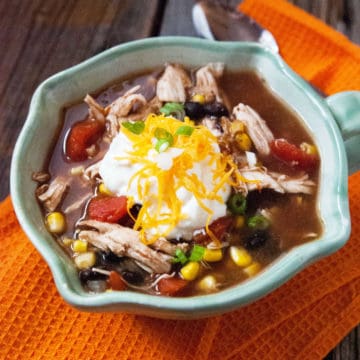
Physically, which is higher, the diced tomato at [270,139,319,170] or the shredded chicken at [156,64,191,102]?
the diced tomato at [270,139,319,170]

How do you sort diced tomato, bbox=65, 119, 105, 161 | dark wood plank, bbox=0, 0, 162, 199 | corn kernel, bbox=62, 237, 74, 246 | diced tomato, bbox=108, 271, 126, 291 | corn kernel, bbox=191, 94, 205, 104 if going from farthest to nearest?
1. dark wood plank, bbox=0, 0, 162, 199
2. corn kernel, bbox=191, 94, 205, 104
3. diced tomato, bbox=65, 119, 105, 161
4. corn kernel, bbox=62, 237, 74, 246
5. diced tomato, bbox=108, 271, 126, 291

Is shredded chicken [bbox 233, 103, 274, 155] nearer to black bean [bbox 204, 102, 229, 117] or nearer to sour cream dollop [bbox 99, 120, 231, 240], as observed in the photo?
black bean [bbox 204, 102, 229, 117]

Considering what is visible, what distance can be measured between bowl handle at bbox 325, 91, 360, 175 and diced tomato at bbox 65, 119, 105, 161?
2.84 feet

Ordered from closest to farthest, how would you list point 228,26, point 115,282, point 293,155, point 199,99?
point 115,282, point 293,155, point 199,99, point 228,26

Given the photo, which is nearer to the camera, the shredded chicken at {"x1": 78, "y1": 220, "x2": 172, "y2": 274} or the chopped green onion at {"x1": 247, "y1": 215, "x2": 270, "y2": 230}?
the shredded chicken at {"x1": 78, "y1": 220, "x2": 172, "y2": 274}

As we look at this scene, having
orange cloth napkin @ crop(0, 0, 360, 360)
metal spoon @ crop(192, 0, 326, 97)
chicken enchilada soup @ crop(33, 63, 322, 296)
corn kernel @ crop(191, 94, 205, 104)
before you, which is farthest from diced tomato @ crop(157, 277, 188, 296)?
metal spoon @ crop(192, 0, 326, 97)

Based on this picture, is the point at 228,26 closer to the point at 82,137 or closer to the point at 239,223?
the point at 82,137

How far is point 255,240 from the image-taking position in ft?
6.97

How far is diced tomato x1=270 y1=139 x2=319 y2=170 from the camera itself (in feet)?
7.64

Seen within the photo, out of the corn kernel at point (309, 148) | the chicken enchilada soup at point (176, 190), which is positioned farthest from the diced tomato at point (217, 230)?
the corn kernel at point (309, 148)

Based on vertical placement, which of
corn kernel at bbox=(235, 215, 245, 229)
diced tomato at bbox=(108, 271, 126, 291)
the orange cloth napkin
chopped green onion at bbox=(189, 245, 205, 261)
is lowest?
the orange cloth napkin

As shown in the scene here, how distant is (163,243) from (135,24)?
4.93ft

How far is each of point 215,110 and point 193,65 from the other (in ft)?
0.97

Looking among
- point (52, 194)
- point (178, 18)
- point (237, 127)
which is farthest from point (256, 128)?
point (178, 18)
